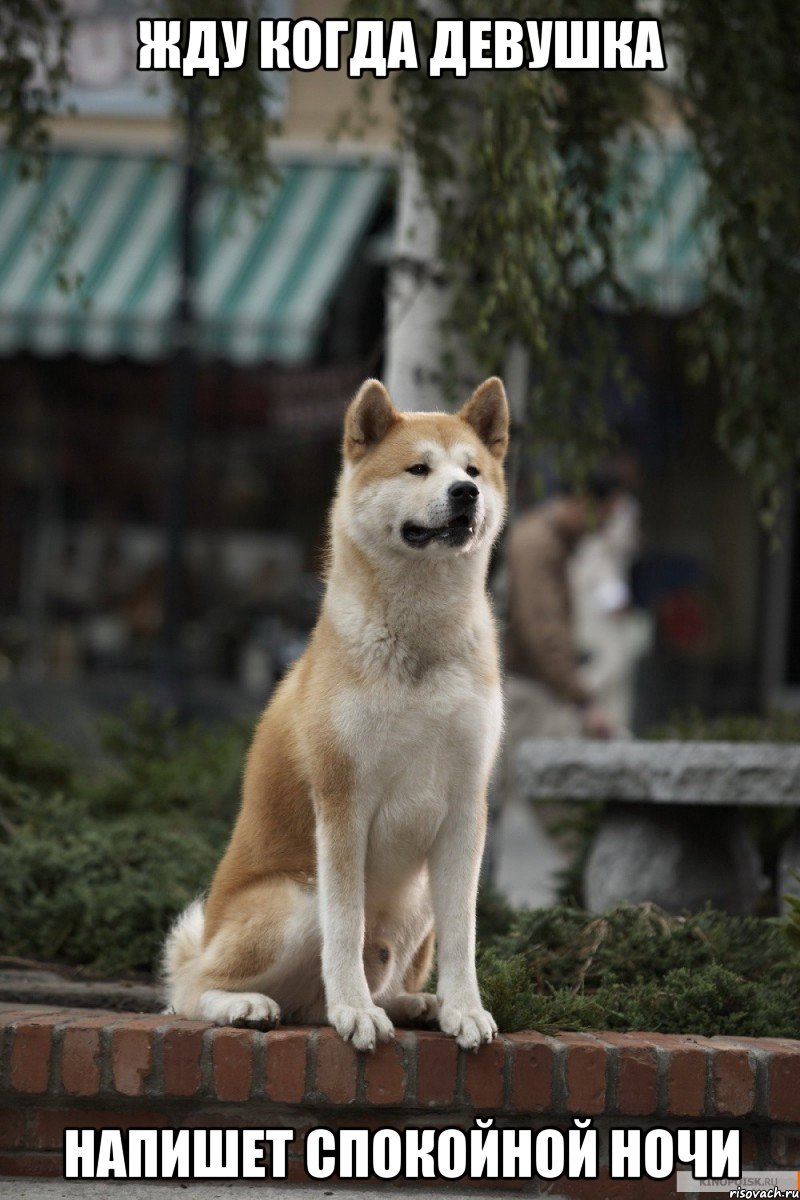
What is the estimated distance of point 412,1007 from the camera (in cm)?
359

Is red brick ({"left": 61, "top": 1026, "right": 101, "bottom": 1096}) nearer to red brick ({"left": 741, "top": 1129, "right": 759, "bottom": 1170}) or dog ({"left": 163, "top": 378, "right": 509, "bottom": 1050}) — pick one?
dog ({"left": 163, "top": 378, "right": 509, "bottom": 1050})

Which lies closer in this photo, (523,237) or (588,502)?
(523,237)

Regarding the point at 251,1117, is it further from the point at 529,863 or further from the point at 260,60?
the point at 529,863

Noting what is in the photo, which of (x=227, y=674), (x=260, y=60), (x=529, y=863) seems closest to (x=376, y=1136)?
(x=260, y=60)

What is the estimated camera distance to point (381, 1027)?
10.9ft

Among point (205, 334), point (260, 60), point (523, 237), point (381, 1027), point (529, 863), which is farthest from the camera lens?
point (205, 334)

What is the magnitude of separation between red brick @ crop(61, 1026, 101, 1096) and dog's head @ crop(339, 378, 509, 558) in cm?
124

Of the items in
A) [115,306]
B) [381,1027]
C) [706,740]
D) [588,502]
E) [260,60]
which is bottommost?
[381,1027]

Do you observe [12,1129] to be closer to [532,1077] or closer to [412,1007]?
[412,1007]

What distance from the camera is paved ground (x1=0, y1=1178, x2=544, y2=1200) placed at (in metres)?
3.35

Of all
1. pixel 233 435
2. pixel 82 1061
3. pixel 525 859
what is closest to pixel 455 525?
pixel 82 1061

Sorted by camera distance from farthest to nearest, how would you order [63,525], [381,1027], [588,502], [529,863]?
[63,525]
[529,863]
[588,502]
[381,1027]

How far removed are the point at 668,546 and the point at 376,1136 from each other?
10.3 metres


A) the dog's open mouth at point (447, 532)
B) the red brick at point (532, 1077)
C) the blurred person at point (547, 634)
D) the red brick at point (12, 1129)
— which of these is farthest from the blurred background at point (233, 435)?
the red brick at point (532, 1077)
